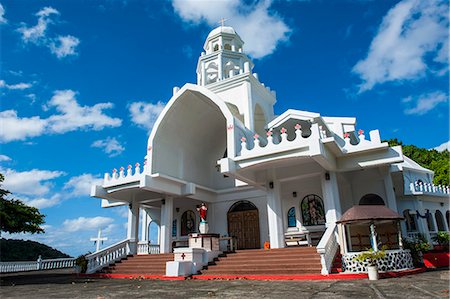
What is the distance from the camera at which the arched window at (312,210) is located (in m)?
16.2

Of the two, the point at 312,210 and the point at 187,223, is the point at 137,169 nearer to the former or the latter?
the point at 187,223

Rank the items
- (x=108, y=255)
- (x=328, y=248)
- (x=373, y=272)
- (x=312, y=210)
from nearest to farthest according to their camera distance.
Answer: (x=373, y=272), (x=328, y=248), (x=312, y=210), (x=108, y=255)

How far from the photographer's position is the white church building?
1334cm

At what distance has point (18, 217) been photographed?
49.2 ft

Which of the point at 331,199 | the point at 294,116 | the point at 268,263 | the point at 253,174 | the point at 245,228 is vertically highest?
the point at 294,116

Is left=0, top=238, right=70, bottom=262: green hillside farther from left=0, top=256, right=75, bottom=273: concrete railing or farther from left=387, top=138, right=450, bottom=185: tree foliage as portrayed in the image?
left=387, top=138, right=450, bottom=185: tree foliage


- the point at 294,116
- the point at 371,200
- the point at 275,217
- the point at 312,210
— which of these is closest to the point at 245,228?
the point at 312,210

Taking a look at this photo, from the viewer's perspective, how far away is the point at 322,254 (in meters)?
10.6

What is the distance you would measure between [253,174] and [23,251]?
25.5 m

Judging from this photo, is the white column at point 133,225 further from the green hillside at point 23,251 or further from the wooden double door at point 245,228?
the green hillside at point 23,251

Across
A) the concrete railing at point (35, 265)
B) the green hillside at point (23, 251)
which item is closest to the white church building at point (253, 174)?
the concrete railing at point (35, 265)

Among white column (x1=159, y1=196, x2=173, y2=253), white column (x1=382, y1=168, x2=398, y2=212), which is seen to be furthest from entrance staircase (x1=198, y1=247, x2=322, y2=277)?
white column (x1=382, y1=168, x2=398, y2=212)

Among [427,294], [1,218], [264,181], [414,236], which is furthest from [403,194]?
[1,218]

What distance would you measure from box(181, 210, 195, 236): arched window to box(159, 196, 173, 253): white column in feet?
10.5
